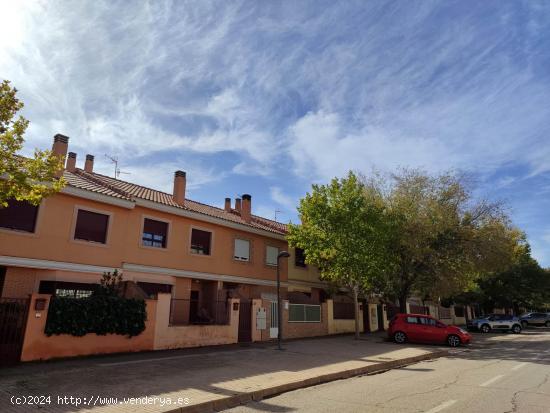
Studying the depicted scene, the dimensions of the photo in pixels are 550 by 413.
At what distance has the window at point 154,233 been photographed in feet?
61.1

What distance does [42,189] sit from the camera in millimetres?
9969

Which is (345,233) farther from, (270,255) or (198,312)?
(198,312)

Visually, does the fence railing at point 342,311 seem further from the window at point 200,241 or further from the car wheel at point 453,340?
the window at point 200,241

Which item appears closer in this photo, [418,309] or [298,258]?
[298,258]

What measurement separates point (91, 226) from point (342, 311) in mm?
15276

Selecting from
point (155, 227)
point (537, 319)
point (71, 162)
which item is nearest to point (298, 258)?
point (155, 227)

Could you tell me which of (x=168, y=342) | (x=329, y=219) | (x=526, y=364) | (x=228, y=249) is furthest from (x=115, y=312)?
(x=526, y=364)

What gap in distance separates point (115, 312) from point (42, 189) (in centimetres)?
491

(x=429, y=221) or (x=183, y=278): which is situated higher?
(x=429, y=221)

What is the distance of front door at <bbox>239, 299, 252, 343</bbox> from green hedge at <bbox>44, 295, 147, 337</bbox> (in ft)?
16.5

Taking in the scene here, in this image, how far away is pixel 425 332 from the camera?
65.4ft

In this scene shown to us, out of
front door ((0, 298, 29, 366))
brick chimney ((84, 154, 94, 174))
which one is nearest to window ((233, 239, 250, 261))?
brick chimney ((84, 154, 94, 174))

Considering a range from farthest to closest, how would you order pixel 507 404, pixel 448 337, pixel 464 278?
1. pixel 464 278
2. pixel 448 337
3. pixel 507 404

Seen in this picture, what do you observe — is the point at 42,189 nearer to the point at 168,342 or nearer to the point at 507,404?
the point at 168,342
